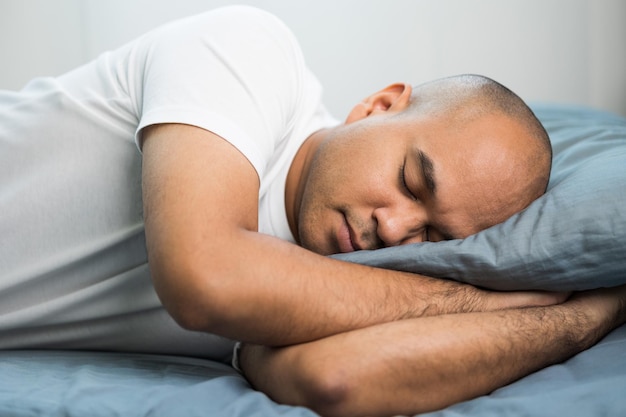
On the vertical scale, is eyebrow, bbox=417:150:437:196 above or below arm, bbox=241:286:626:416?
above

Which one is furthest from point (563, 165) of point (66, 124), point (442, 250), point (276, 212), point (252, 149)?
point (66, 124)

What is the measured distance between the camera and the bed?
2.70 ft

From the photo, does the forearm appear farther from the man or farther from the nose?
the nose

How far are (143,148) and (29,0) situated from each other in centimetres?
177

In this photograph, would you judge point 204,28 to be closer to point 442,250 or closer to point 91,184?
point 91,184

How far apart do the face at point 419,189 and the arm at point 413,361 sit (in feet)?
0.72

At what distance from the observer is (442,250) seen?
102 cm

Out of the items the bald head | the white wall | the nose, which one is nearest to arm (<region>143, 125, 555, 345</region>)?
the nose

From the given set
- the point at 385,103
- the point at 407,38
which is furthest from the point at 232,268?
the point at 407,38

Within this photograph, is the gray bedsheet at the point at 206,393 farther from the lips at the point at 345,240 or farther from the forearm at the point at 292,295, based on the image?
the lips at the point at 345,240

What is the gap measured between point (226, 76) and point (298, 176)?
339mm

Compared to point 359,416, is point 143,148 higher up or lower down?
higher up

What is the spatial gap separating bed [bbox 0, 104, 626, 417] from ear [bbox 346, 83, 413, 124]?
393 millimetres

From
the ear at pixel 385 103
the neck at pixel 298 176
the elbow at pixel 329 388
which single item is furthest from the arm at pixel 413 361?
the ear at pixel 385 103
